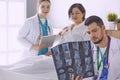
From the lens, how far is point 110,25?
3.75 metres

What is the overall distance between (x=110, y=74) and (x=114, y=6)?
217 centimetres

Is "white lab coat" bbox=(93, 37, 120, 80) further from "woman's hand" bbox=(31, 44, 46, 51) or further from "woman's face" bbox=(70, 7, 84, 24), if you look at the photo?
"woman's hand" bbox=(31, 44, 46, 51)

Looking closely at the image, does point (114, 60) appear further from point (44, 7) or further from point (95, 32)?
point (44, 7)

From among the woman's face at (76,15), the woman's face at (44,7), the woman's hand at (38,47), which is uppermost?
the woman's face at (44,7)

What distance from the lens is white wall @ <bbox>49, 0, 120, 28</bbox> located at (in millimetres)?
3982

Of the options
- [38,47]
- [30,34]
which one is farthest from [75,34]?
[30,34]

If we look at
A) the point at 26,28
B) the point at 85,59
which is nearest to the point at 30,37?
the point at 26,28

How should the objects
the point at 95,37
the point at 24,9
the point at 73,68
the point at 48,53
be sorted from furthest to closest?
the point at 24,9 < the point at 48,53 < the point at 95,37 < the point at 73,68

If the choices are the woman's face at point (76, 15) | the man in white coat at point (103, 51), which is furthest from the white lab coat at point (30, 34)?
the man in white coat at point (103, 51)

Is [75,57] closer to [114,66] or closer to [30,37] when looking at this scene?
[114,66]

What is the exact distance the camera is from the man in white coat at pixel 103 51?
6.28 ft

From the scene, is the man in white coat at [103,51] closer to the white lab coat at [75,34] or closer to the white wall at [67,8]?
the white lab coat at [75,34]

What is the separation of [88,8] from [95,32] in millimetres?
2475

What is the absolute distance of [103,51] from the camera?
6.47 feet
